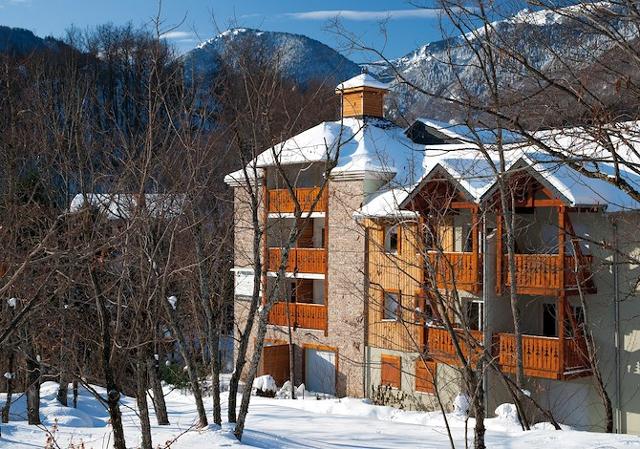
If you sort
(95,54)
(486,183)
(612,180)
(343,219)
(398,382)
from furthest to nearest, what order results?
1. (95,54)
2. (343,219)
3. (398,382)
4. (486,183)
5. (612,180)

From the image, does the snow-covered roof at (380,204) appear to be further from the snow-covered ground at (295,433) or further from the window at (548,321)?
the snow-covered ground at (295,433)

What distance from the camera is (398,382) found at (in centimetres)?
2286

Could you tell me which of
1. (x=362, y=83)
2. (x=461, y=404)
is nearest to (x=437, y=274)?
(x=461, y=404)

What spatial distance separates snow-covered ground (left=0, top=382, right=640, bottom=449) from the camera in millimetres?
10977

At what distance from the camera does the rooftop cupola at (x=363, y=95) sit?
25969 mm

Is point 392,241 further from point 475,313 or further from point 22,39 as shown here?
point 22,39

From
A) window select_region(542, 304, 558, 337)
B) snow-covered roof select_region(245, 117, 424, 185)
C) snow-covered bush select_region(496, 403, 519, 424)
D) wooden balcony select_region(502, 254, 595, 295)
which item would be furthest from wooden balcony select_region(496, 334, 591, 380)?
snow-covered roof select_region(245, 117, 424, 185)

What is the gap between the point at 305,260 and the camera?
25.5 m

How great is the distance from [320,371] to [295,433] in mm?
12151

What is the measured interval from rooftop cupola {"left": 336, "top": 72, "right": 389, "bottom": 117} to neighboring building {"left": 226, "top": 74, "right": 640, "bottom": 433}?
0.14 feet

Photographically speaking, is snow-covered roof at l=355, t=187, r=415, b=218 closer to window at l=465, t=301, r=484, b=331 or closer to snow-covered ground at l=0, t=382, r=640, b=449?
window at l=465, t=301, r=484, b=331

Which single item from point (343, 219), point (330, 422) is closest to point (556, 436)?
point (330, 422)

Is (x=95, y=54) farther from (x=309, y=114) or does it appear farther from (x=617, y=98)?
(x=617, y=98)

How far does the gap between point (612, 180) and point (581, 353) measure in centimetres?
1196
